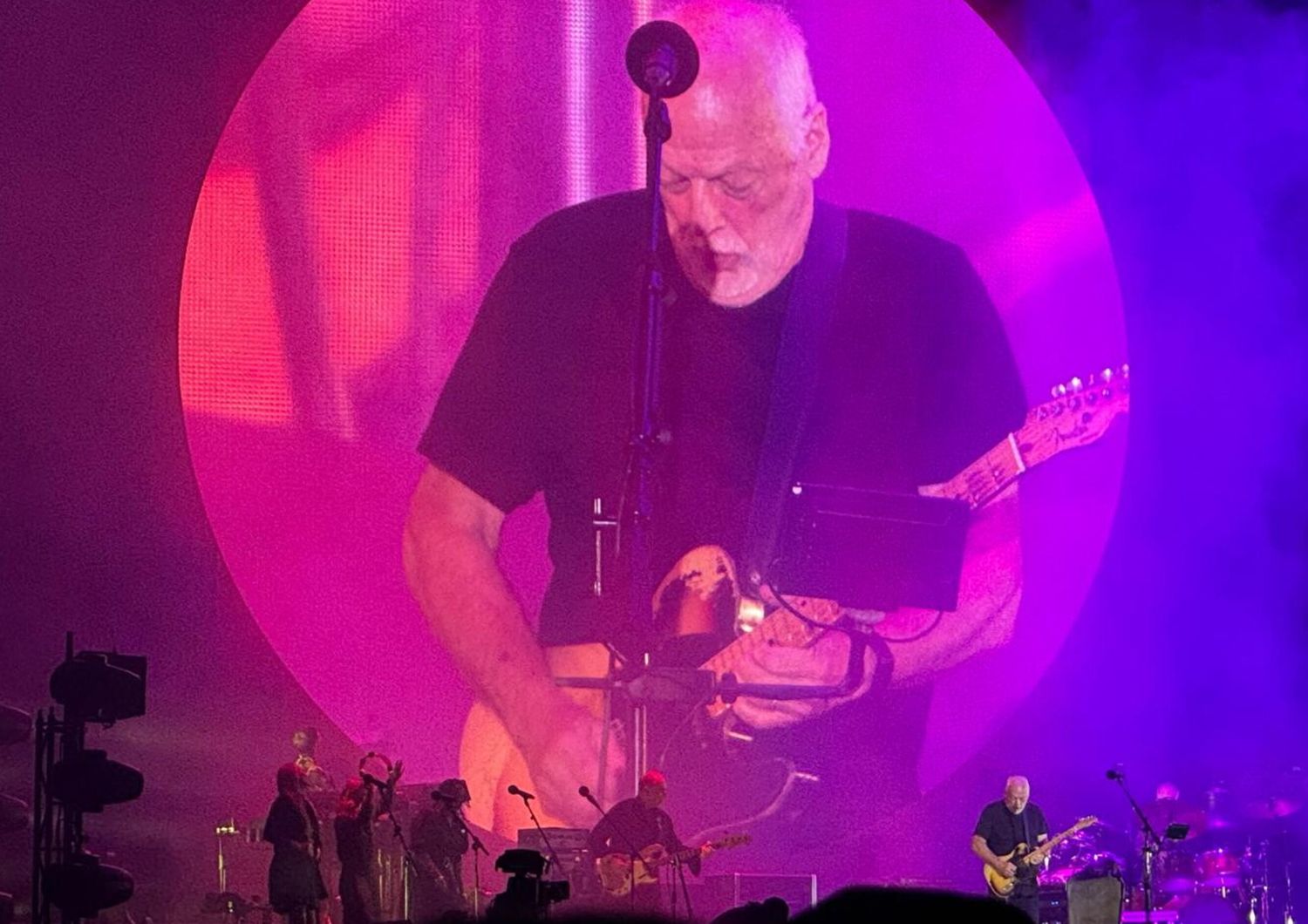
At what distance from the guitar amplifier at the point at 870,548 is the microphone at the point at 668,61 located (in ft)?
8.07

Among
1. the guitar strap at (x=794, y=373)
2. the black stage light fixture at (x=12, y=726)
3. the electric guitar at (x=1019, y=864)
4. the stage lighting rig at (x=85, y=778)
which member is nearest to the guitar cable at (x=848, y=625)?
the guitar strap at (x=794, y=373)

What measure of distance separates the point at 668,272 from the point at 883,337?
1.38m

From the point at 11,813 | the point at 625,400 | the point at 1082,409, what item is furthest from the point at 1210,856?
the point at 11,813

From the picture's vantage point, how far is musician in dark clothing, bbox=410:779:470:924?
8.36 m

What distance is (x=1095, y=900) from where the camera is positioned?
919 cm

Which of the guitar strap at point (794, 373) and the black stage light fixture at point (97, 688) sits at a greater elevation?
the guitar strap at point (794, 373)

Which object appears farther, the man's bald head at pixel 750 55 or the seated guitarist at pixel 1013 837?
the man's bald head at pixel 750 55

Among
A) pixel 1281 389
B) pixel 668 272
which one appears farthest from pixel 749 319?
pixel 1281 389

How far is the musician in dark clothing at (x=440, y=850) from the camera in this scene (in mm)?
8359

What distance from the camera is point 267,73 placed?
32.9ft

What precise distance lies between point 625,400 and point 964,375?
7.00 feet

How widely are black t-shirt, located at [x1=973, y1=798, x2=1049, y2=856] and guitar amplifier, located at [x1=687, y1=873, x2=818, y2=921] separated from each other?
3.29ft

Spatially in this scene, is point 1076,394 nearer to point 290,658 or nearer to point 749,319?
point 749,319

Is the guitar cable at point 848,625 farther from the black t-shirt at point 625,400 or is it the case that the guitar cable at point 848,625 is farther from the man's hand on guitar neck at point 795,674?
the black t-shirt at point 625,400
